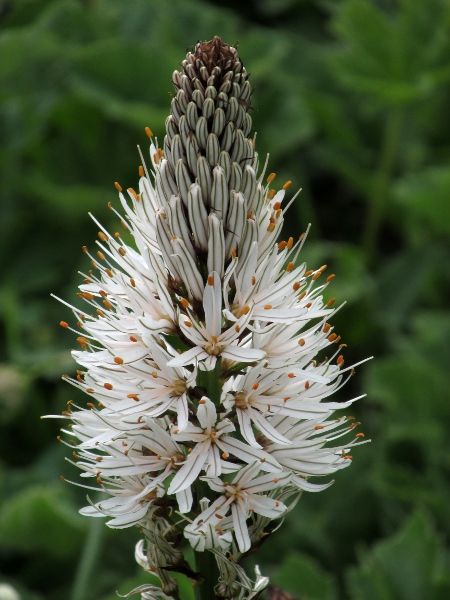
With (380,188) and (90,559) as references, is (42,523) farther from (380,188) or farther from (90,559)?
(380,188)

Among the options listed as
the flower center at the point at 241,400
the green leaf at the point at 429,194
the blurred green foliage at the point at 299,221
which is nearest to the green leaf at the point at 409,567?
the blurred green foliage at the point at 299,221

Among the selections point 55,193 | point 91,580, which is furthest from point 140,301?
point 55,193

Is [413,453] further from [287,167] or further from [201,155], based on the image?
[201,155]

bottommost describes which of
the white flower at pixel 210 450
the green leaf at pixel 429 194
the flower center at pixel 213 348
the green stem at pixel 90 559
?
the green stem at pixel 90 559

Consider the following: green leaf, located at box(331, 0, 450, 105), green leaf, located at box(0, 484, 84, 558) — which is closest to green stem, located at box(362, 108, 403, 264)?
green leaf, located at box(331, 0, 450, 105)

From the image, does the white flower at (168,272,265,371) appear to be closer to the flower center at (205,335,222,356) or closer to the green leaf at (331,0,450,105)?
the flower center at (205,335,222,356)

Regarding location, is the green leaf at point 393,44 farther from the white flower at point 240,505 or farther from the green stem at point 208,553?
the white flower at point 240,505
